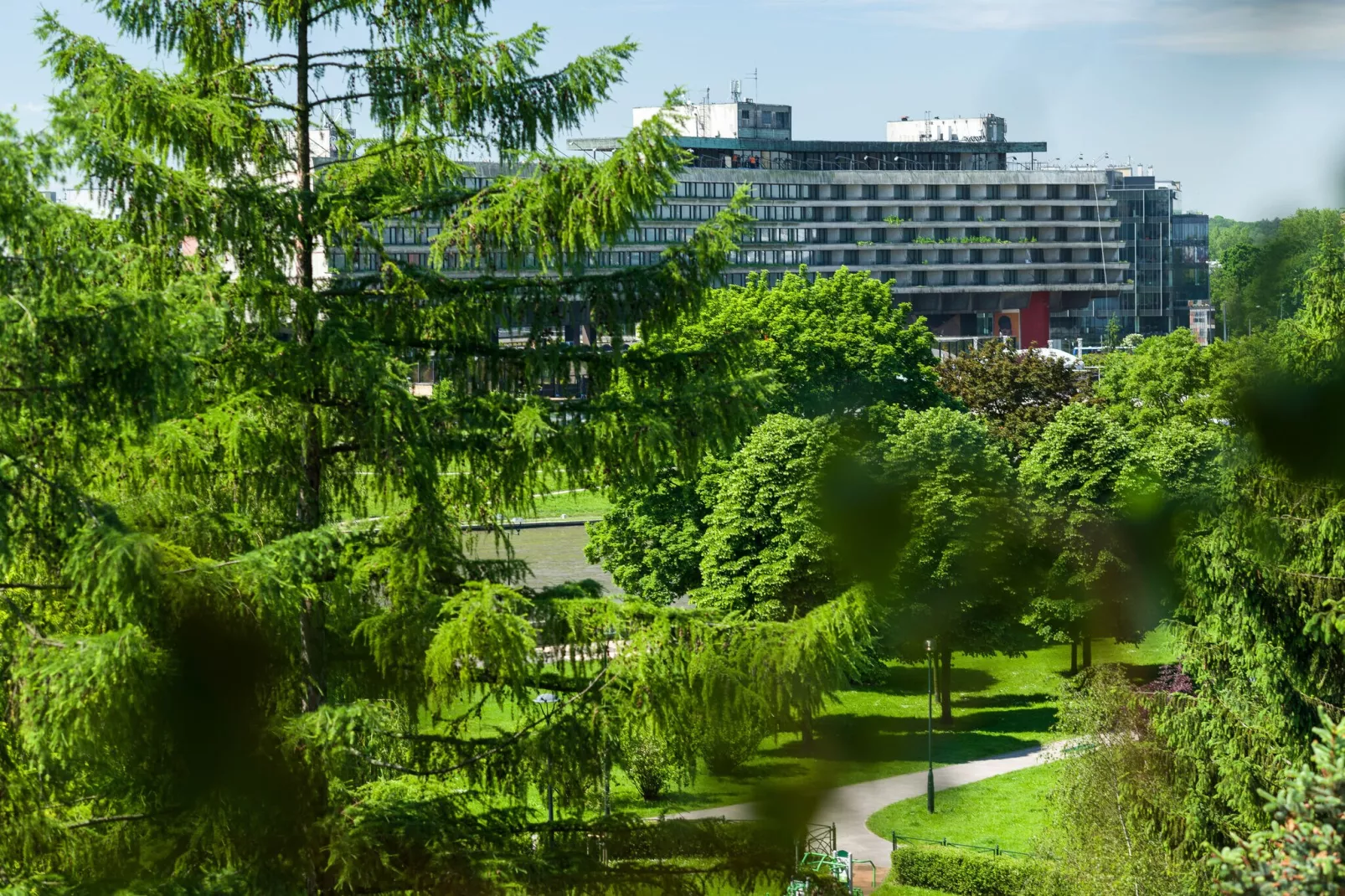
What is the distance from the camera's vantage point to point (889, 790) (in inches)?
1051

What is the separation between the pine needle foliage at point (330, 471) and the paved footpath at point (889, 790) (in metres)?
13.0

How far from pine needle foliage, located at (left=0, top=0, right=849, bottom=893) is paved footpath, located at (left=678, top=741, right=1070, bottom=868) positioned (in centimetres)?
1302

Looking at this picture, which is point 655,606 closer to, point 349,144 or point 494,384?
point 494,384

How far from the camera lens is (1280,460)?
767cm

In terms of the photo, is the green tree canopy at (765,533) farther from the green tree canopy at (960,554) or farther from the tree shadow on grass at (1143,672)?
the tree shadow on grass at (1143,672)

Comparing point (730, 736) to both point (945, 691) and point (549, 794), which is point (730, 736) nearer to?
point (549, 794)

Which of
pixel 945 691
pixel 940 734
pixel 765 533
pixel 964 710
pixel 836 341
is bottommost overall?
pixel 940 734

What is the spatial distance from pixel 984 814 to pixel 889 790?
169cm

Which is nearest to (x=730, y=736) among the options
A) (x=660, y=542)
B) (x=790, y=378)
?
(x=660, y=542)

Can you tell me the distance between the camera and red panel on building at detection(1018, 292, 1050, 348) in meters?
108

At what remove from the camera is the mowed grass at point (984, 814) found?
967 inches

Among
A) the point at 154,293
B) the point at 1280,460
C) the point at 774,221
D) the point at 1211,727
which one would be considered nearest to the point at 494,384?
the point at 154,293

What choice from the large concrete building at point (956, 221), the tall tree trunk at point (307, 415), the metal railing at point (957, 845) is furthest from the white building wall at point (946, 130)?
the tall tree trunk at point (307, 415)

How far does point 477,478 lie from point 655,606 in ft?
4.77
